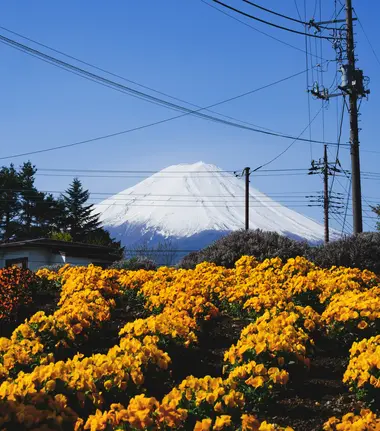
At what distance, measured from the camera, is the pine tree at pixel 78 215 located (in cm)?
6656

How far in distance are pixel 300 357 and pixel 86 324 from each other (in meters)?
2.72

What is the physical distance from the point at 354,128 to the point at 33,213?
Answer: 1909 inches

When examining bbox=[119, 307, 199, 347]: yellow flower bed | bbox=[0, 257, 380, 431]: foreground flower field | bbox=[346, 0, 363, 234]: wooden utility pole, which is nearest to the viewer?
bbox=[0, 257, 380, 431]: foreground flower field

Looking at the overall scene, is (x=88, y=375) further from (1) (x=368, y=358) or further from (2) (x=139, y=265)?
(2) (x=139, y=265)

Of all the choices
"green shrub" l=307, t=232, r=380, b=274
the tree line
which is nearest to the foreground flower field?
"green shrub" l=307, t=232, r=380, b=274

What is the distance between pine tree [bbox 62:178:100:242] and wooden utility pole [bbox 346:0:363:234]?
4476 centimetres

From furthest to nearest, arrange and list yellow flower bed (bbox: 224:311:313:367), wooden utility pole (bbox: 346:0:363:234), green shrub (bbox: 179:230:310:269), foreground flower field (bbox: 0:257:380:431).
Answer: wooden utility pole (bbox: 346:0:363:234)
green shrub (bbox: 179:230:310:269)
yellow flower bed (bbox: 224:311:313:367)
foreground flower field (bbox: 0:257:380:431)

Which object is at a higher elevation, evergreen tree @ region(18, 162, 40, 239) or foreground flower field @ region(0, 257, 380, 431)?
evergreen tree @ region(18, 162, 40, 239)

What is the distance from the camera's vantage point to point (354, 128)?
73.7 feet

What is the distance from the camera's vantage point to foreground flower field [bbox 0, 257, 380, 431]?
4.66m

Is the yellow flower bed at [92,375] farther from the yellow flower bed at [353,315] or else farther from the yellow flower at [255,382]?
the yellow flower bed at [353,315]

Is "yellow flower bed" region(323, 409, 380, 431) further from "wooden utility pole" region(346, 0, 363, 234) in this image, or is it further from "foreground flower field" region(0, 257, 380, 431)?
"wooden utility pole" region(346, 0, 363, 234)

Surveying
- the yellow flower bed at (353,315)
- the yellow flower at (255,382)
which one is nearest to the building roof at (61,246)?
the yellow flower bed at (353,315)

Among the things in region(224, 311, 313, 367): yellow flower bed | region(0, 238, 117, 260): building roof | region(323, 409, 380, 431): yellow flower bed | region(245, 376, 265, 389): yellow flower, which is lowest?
region(323, 409, 380, 431): yellow flower bed
